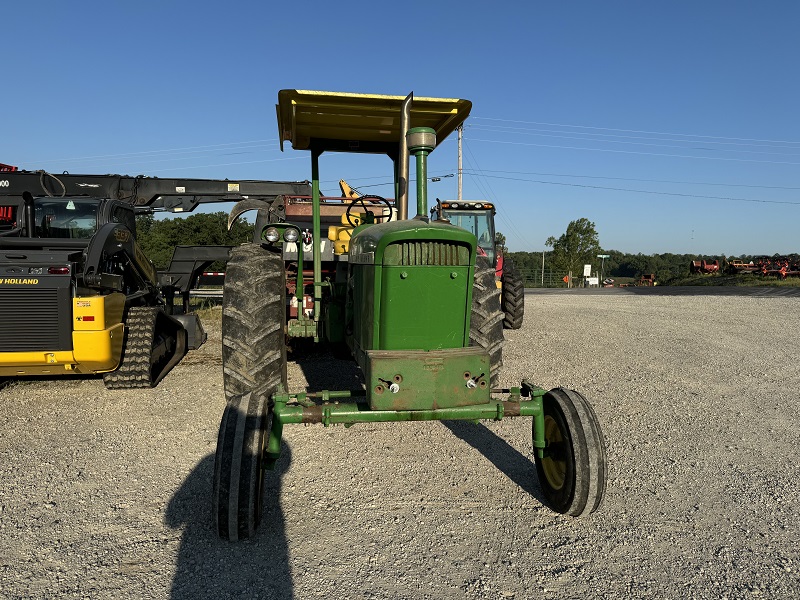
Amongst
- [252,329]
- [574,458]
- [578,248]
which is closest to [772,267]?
[578,248]

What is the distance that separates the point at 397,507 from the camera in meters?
3.52

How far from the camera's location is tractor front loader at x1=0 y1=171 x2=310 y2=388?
5.43 metres

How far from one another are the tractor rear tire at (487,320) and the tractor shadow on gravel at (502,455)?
1.47ft

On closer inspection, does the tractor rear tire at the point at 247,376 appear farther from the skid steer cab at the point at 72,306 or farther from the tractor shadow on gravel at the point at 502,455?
the skid steer cab at the point at 72,306

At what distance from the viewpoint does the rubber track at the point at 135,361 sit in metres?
6.05

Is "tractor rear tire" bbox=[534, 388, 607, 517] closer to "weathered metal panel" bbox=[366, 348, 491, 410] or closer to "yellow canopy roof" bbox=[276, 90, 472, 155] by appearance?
"weathered metal panel" bbox=[366, 348, 491, 410]

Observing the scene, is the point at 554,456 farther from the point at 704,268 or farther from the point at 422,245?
the point at 704,268

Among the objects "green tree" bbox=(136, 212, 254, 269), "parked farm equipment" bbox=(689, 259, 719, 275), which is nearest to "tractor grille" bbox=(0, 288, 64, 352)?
"green tree" bbox=(136, 212, 254, 269)

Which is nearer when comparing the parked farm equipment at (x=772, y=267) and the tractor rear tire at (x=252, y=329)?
the tractor rear tire at (x=252, y=329)

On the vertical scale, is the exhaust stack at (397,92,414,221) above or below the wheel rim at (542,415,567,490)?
above

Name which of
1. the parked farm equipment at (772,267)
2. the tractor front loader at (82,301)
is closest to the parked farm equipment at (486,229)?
the tractor front loader at (82,301)

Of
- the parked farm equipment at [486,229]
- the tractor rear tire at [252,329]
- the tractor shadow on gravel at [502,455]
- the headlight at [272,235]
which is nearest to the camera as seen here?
the tractor shadow on gravel at [502,455]

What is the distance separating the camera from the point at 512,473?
4066 millimetres

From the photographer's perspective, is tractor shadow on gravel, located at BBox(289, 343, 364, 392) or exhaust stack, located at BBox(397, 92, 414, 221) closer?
exhaust stack, located at BBox(397, 92, 414, 221)
